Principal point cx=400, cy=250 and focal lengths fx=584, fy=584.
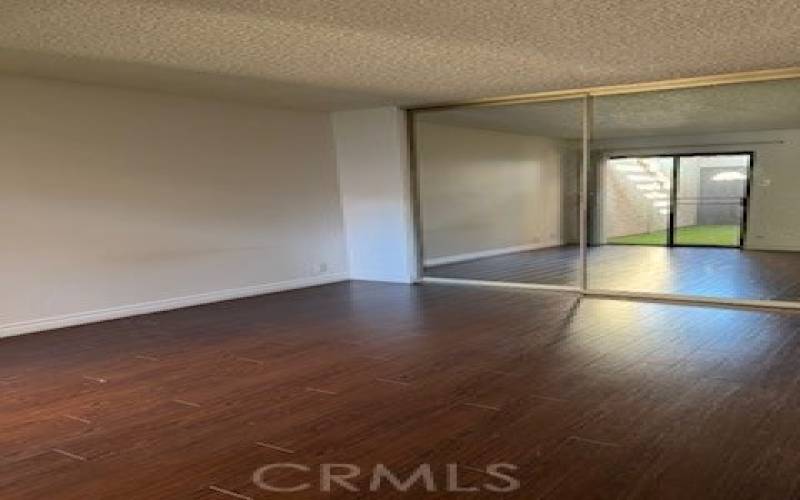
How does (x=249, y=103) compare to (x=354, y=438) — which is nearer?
(x=354, y=438)

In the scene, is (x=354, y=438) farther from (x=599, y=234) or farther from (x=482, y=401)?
(x=599, y=234)

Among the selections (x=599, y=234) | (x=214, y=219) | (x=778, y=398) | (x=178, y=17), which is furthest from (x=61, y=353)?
(x=599, y=234)

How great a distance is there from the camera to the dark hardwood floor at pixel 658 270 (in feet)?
20.4

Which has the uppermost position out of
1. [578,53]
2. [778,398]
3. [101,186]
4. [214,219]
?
[578,53]

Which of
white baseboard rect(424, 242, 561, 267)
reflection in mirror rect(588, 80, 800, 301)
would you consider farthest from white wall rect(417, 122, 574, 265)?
reflection in mirror rect(588, 80, 800, 301)

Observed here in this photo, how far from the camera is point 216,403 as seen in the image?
10.9 ft

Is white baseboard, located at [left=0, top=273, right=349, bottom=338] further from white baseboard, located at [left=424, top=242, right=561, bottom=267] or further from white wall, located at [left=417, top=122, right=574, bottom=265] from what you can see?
white wall, located at [left=417, top=122, right=574, bottom=265]

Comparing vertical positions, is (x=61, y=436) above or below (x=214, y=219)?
below

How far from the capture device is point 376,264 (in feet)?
24.7

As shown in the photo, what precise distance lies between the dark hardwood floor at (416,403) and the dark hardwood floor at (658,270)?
1.05 metres

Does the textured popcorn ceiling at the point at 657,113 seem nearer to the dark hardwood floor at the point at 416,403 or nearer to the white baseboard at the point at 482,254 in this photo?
the white baseboard at the point at 482,254

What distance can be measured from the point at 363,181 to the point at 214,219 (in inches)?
77.3

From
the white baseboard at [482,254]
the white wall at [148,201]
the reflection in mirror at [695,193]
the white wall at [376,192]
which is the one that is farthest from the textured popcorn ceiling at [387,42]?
the white baseboard at [482,254]

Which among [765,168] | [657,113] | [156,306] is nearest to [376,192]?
[156,306]
